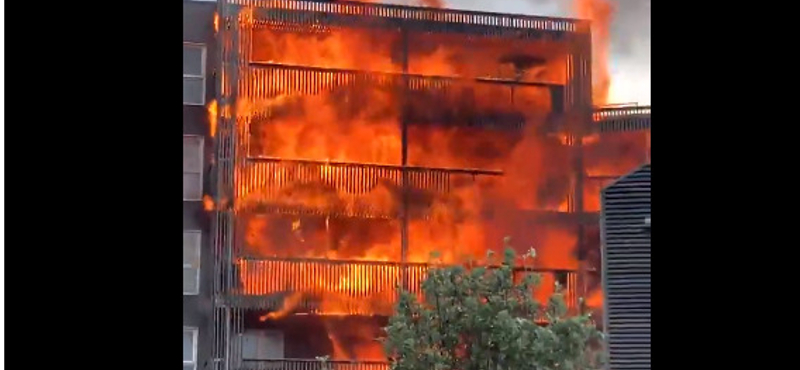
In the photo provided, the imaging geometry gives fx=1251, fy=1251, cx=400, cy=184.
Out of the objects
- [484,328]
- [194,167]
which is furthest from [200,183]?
[484,328]

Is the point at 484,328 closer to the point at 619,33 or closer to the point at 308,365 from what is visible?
the point at 308,365

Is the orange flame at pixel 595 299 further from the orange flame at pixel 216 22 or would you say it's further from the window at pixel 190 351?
the orange flame at pixel 216 22

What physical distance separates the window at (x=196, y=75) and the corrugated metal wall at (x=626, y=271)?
181 cm

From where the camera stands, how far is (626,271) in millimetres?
5277

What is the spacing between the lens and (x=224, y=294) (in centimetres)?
533

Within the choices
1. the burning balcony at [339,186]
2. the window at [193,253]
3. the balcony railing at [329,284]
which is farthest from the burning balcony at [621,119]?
the window at [193,253]

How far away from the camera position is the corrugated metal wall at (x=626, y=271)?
5035 millimetres

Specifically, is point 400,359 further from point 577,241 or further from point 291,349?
point 577,241

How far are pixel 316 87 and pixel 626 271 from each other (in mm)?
1625

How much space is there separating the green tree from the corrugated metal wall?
0.12 meters
